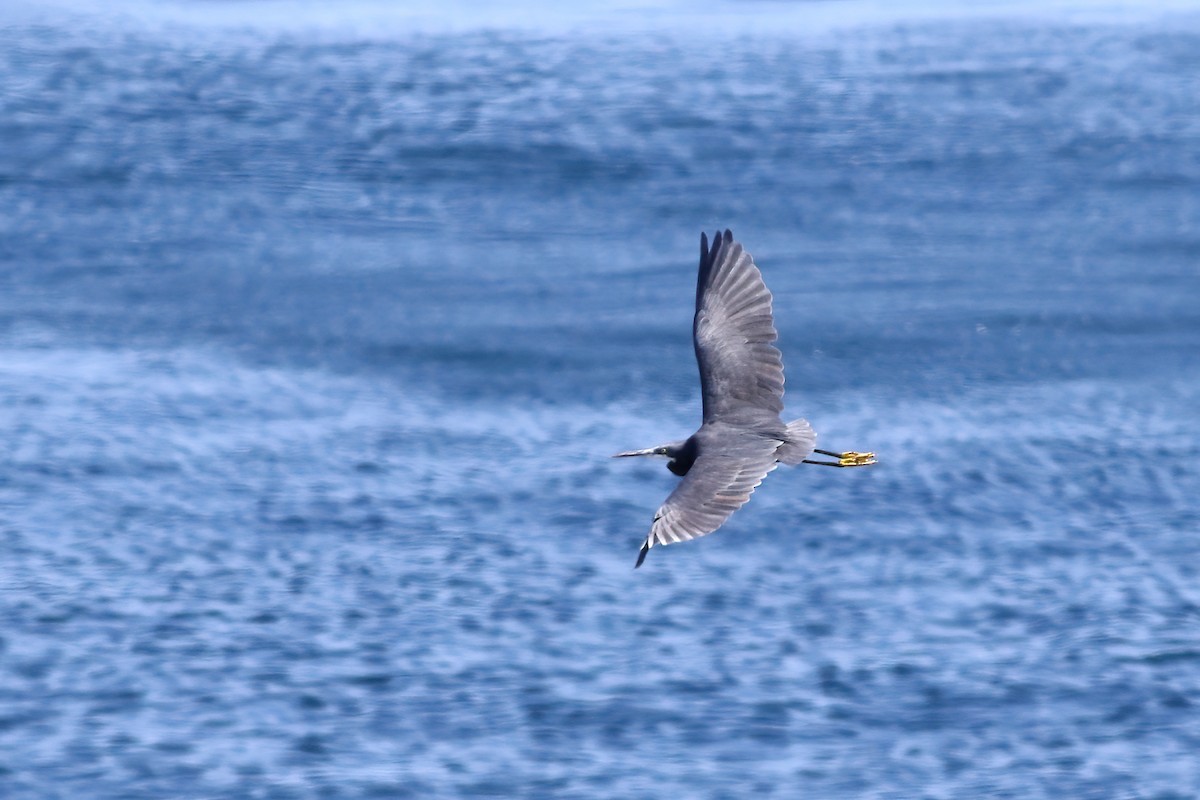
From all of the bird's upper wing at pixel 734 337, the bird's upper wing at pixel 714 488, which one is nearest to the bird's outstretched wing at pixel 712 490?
the bird's upper wing at pixel 714 488

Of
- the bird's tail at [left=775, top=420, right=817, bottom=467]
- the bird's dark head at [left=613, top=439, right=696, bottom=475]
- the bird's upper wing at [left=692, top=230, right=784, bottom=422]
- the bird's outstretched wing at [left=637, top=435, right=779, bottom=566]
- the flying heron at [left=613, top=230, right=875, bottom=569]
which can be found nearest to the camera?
the bird's outstretched wing at [left=637, top=435, right=779, bottom=566]

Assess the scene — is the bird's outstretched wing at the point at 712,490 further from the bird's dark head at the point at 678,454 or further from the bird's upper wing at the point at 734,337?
the bird's upper wing at the point at 734,337

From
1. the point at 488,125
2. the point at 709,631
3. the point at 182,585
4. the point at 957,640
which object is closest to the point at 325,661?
the point at 182,585

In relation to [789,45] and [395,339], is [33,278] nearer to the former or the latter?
[395,339]

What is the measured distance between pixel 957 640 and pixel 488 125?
1335cm

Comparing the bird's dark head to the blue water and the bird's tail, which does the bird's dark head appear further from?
the blue water

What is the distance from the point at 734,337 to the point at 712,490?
7.37 feet

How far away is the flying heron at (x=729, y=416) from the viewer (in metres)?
9.96

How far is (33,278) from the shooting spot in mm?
27172

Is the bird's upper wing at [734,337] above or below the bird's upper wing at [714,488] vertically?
above

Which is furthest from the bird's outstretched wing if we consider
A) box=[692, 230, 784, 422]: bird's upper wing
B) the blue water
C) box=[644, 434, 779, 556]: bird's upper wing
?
the blue water

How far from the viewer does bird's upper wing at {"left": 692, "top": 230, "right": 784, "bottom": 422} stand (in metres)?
11.8

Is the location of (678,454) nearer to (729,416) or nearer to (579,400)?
(729,416)

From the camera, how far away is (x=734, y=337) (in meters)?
12.1
